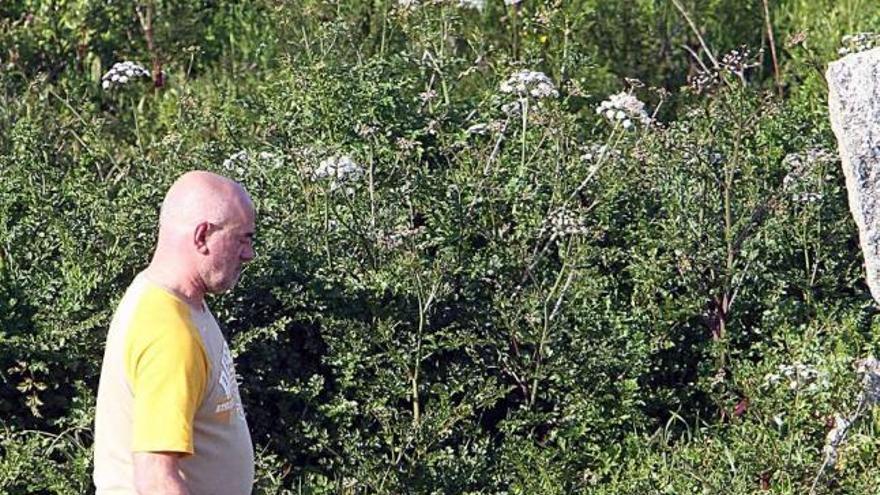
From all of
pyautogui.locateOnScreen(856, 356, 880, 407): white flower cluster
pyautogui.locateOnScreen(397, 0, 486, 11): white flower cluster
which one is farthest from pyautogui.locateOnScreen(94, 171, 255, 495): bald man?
pyautogui.locateOnScreen(397, 0, 486, 11): white flower cluster

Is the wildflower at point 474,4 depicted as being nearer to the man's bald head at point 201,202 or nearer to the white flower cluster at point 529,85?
the white flower cluster at point 529,85

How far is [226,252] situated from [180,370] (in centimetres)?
33

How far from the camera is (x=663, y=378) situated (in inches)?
283

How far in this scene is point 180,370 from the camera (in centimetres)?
409

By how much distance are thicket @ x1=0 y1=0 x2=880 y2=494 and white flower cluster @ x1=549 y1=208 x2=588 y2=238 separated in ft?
0.06

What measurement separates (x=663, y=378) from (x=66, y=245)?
229cm

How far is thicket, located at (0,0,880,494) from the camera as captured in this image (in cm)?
648

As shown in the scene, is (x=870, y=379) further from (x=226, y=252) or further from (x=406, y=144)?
(x=226, y=252)

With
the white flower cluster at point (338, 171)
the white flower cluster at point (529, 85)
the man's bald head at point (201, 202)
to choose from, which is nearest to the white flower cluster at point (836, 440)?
the white flower cluster at point (529, 85)

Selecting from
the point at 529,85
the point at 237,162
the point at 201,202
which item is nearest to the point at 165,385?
the point at 201,202

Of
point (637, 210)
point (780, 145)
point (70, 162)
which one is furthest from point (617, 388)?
point (70, 162)

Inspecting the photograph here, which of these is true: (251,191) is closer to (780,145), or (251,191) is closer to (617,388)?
(617,388)

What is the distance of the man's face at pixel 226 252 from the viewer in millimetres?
4281

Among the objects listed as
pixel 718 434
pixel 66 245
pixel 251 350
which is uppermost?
pixel 66 245
